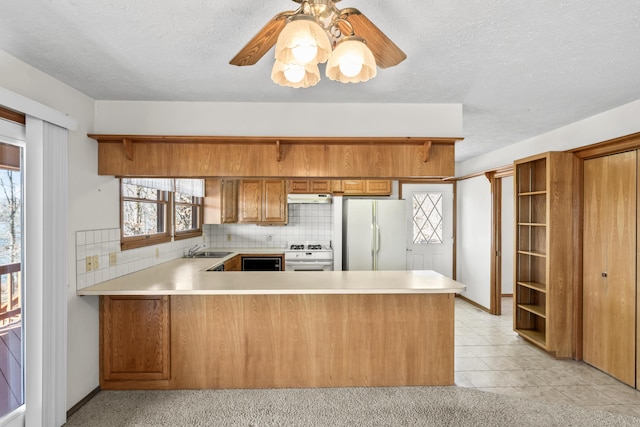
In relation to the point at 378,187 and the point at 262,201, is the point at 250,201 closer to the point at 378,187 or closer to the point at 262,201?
the point at 262,201

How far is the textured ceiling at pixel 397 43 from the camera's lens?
5.15 ft

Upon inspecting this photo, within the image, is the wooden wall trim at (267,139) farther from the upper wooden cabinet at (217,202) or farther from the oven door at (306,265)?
the oven door at (306,265)

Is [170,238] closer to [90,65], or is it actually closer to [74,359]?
[74,359]

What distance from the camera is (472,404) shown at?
2.58 metres

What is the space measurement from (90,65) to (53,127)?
46cm

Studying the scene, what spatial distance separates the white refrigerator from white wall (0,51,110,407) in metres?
3.01

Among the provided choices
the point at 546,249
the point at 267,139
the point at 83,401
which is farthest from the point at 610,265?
the point at 83,401

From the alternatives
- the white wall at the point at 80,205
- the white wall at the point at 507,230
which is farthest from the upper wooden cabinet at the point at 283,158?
the white wall at the point at 507,230

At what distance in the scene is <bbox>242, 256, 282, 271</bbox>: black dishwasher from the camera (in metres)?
4.89

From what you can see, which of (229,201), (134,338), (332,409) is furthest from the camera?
(229,201)

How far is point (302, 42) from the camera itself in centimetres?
114

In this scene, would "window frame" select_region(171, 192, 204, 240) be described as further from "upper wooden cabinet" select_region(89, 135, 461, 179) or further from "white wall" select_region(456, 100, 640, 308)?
"white wall" select_region(456, 100, 640, 308)

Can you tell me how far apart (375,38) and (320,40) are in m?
0.32

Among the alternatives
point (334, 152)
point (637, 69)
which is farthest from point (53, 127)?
point (637, 69)
